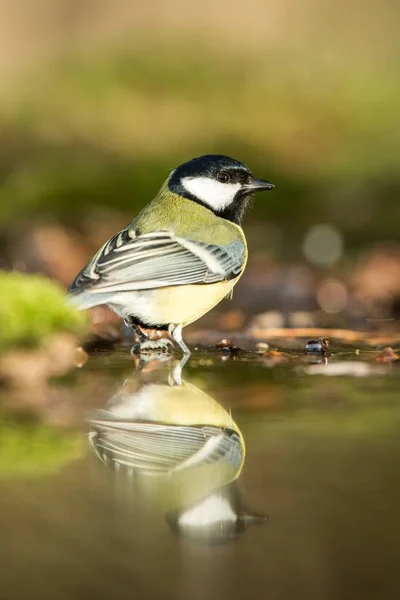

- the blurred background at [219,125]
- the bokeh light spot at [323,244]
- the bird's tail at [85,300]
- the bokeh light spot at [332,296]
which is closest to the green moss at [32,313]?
the bird's tail at [85,300]

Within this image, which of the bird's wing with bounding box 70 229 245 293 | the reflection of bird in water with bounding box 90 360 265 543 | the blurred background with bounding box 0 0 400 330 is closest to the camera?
the reflection of bird in water with bounding box 90 360 265 543

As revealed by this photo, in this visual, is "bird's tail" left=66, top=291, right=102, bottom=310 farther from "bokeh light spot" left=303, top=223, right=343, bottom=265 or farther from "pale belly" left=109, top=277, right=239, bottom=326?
"bokeh light spot" left=303, top=223, right=343, bottom=265

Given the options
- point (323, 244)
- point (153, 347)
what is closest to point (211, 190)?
point (153, 347)

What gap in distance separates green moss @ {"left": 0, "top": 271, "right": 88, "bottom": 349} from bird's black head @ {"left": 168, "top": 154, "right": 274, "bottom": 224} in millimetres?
684

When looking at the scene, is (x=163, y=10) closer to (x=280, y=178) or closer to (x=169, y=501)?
(x=280, y=178)

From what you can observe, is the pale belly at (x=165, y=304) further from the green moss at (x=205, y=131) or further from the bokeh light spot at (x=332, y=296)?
the green moss at (x=205, y=131)

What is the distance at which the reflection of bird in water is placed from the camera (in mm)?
1957

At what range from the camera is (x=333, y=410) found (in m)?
2.77

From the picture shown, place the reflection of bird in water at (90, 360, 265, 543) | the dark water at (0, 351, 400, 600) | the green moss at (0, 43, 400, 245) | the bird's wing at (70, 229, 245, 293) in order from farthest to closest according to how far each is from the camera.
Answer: the green moss at (0, 43, 400, 245) < the bird's wing at (70, 229, 245, 293) < the reflection of bird in water at (90, 360, 265, 543) < the dark water at (0, 351, 400, 600)

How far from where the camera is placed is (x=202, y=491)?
2084mm

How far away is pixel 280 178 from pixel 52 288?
5337 millimetres

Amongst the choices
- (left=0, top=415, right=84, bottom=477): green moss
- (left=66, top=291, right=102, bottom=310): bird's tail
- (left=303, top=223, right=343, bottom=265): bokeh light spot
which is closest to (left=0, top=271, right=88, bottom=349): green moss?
(left=66, top=291, right=102, bottom=310): bird's tail

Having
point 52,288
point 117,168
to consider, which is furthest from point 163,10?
point 52,288

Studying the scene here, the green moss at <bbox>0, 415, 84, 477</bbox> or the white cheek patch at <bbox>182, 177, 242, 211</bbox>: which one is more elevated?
the white cheek patch at <bbox>182, 177, 242, 211</bbox>
